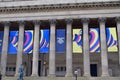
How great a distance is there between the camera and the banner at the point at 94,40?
41750 millimetres

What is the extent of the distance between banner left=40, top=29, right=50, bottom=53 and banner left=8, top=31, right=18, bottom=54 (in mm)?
4767

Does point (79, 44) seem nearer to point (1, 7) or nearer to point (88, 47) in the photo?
point (88, 47)


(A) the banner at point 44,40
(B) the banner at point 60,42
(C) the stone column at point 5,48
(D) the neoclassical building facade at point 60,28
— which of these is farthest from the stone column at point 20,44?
(B) the banner at point 60,42

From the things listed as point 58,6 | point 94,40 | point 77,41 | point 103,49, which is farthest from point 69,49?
point 58,6

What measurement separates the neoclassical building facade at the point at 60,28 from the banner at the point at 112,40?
234 mm

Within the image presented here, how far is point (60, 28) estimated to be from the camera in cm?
4809

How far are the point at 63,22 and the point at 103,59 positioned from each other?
10030 millimetres

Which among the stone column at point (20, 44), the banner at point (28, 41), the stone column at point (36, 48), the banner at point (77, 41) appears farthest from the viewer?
the banner at point (28, 41)

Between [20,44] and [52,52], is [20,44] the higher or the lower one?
the higher one

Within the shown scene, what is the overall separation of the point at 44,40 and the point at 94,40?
862cm

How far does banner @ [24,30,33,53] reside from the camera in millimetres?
43688

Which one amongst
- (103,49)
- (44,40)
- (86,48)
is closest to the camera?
(103,49)

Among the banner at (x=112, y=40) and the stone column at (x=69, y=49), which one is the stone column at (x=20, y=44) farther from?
the banner at (x=112, y=40)

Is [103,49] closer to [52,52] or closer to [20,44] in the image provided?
[52,52]
